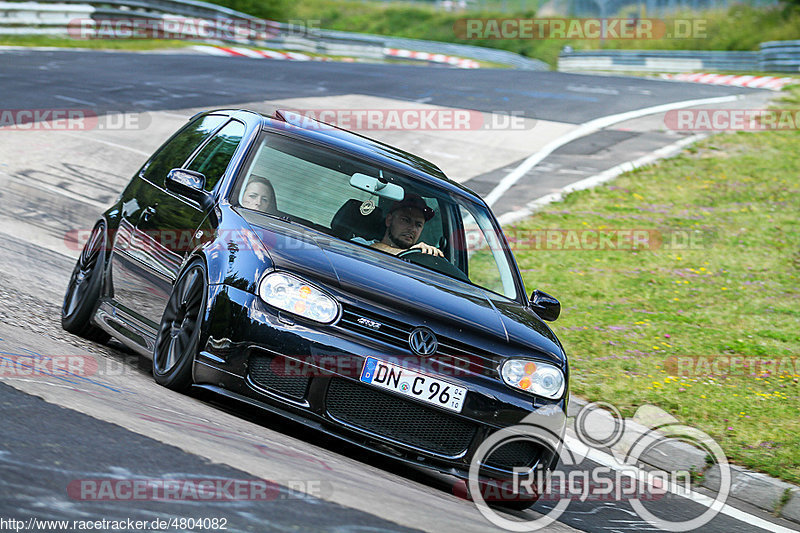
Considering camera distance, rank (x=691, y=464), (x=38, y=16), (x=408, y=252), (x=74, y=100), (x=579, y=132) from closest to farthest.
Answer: (x=408, y=252) → (x=691, y=464) → (x=74, y=100) → (x=579, y=132) → (x=38, y=16)

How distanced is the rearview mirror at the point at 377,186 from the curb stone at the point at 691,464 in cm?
222

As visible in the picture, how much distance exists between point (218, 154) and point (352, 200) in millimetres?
886

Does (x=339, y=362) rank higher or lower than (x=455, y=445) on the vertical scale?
higher

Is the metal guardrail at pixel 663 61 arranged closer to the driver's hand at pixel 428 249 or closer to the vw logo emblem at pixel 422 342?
the driver's hand at pixel 428 249

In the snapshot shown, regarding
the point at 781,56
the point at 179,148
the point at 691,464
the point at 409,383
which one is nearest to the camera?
the point at 409,383

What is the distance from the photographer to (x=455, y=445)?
5094 millimetres

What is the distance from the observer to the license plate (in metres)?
4.89

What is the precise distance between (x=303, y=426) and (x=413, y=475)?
2.66ft

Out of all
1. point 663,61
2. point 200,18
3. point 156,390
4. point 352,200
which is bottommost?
point 156,390

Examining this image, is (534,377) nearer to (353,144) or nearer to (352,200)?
(352,200)

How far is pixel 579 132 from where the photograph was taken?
19.6 meters

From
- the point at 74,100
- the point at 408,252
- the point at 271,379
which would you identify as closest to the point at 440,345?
the point at 271,379

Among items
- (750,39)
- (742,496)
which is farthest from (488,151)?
(750,39)

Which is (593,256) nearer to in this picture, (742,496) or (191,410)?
(742,496)
